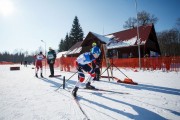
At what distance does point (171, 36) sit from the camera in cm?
5650

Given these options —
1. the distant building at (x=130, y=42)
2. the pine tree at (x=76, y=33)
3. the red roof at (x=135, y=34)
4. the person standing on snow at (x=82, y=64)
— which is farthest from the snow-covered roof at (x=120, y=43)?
the pine tree at (x=76, y=33)

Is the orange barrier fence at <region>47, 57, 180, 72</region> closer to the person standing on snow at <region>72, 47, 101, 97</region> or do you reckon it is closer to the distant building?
the distant building

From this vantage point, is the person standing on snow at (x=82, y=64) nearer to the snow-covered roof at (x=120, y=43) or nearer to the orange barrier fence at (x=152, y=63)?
the orange barrier fence at (x=152, y=63)

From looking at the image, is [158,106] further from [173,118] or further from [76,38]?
[76,38]

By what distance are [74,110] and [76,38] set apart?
178ft

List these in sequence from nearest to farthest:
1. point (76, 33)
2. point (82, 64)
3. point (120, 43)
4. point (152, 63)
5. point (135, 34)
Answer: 1. point (82, 64)
2. point (152, 63)
3. point (135, 34)
4. point (120, 43)
5. point (76, 33)

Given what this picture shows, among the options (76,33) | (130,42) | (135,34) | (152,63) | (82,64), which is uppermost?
(76,33)

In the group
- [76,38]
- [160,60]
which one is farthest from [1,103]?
[76,38]

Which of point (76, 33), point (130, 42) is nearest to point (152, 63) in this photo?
point (130, 42)

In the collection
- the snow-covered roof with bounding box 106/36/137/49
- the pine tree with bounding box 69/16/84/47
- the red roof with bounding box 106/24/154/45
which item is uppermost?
the pine tree with bounding box 69/16/84/47

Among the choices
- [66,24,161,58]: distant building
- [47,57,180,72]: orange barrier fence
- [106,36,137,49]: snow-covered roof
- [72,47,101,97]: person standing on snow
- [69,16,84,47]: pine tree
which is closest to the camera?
[72,47,101,97]: person standing on snow

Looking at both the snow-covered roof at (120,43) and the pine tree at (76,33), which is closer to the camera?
the snow-covered roof at (120,43)

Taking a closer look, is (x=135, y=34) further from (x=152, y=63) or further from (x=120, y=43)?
(x=152, y=63)

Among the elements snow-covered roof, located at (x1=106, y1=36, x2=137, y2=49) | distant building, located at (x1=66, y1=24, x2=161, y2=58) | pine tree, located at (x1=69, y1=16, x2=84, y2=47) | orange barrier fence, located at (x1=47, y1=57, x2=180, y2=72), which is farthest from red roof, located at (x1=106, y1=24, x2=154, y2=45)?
pine tree, located at (x1=69, y1=16, x2=84, y2=47)
